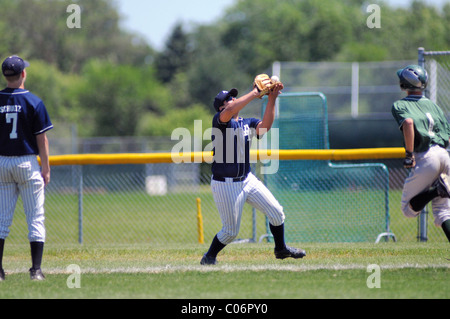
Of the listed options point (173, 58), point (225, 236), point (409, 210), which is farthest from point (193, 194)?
point (173, 58)

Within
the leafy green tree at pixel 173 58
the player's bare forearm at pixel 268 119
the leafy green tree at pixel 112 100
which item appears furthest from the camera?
the leafy green tree at pixel 173 58

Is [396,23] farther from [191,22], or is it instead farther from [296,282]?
[296,282]

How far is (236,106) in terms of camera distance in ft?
20.1

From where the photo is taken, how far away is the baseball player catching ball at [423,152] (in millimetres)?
6066

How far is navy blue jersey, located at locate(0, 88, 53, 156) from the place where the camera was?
19.3ft

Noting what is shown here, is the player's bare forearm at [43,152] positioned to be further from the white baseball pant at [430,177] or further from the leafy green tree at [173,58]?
the leafy green tree at [173,58]

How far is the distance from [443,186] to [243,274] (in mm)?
2173

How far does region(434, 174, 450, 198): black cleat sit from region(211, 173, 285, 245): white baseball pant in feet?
5.41

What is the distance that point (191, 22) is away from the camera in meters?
81.8

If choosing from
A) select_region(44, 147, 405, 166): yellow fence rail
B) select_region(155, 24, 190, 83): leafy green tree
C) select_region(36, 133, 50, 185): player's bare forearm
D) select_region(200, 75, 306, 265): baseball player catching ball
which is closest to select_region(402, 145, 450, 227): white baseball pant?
select_region(200, 75, 306, 265): baseball player catching ball

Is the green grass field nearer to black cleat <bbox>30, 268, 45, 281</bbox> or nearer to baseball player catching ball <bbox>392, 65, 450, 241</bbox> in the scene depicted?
black cleat <bbox>30, 268, 45, 281</bbox>

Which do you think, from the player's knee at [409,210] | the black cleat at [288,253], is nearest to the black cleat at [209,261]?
the black cleat at [288,253]

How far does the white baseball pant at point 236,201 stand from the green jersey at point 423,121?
159 cm

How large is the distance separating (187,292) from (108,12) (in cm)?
7423
